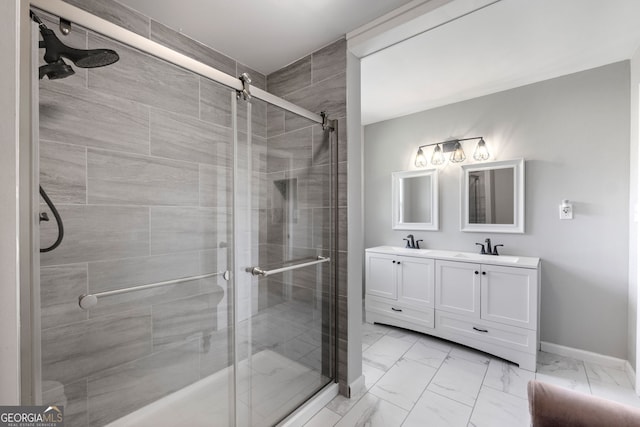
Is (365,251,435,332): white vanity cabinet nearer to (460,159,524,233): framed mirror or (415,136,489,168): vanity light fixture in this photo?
(460,159,524,233): framed mirror

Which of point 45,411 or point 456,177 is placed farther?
point 456,177

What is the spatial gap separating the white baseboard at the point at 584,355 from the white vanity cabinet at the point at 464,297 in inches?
8.7

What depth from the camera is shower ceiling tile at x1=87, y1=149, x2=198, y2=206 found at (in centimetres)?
127

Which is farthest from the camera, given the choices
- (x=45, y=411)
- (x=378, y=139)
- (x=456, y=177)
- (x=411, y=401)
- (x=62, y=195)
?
(x=378, y=139)

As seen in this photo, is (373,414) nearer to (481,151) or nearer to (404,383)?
(404,383)

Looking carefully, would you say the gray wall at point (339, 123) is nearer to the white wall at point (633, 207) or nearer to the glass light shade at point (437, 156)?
the glass light shade at point (437, 156)

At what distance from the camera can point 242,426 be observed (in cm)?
137

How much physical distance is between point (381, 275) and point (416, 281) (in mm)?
394

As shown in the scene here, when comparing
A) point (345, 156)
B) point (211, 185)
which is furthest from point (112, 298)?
point (345, 156)

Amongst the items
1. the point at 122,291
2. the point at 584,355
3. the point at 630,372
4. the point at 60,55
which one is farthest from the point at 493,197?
the point at 60,55

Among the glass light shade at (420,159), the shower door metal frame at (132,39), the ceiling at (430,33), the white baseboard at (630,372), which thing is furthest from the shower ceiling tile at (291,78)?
the white baseboard at (630,372)

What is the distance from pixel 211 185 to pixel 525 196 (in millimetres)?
2727

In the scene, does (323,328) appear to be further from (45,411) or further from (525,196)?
(525,196)

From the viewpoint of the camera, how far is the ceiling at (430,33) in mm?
1547
